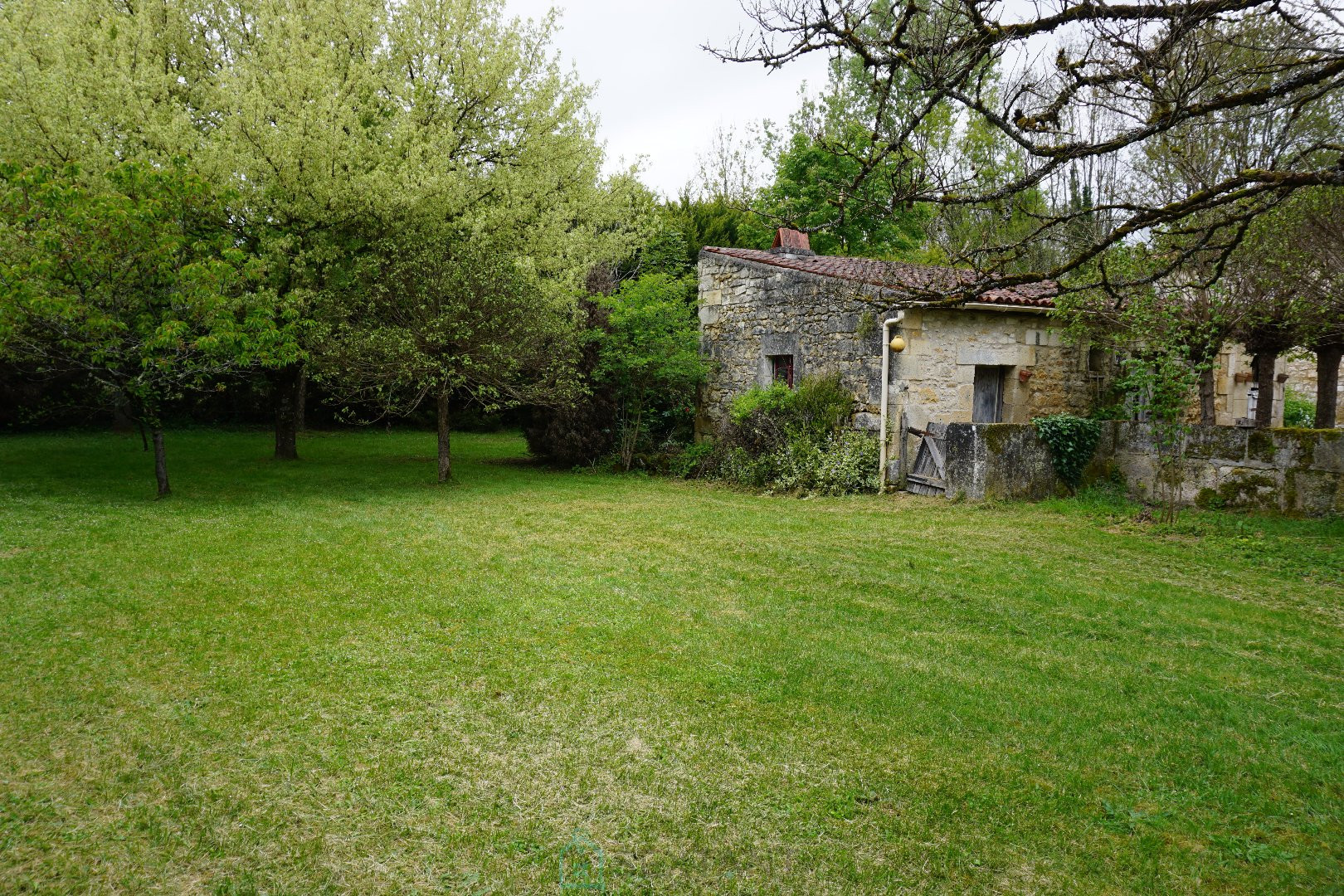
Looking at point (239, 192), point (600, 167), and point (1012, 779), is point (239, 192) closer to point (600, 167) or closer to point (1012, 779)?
point (600, 167)

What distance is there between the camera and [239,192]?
11.4 metres

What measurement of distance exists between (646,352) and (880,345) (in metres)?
4.48

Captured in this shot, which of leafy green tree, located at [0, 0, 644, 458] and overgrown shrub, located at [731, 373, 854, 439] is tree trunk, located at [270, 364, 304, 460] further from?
overgrown shrub, located at [731, 373, 854, 439]

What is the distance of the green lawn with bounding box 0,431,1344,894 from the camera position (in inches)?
116

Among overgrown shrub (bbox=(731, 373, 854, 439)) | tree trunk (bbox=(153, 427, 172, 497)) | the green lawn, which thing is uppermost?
overgrown shrub (bbox=(731, 373, 854, 439))

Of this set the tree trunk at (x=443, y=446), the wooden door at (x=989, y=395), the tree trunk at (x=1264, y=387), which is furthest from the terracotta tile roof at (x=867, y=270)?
the tree trunk at (x=443, y=446)

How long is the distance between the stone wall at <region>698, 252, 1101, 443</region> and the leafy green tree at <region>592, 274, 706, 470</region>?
0.59 metres

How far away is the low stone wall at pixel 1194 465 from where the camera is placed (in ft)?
28.0

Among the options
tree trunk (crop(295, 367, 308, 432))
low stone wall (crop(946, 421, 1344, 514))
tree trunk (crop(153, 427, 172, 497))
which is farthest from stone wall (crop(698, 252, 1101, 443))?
tree trunk (crop(295, 367, 308, 432))

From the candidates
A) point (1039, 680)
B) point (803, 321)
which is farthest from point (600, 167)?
point (1039, 680)

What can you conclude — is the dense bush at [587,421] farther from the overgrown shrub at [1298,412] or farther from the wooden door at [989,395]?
the overgrown shrub at [1298,412]

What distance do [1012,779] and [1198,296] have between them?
10013 millimetres

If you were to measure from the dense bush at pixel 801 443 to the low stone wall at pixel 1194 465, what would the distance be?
1489 millimetres

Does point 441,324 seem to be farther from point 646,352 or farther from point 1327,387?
point 1327,387
